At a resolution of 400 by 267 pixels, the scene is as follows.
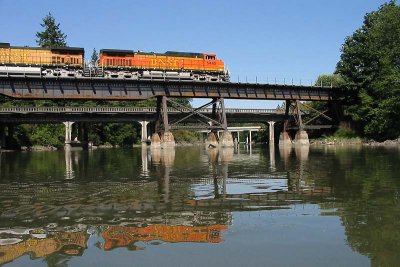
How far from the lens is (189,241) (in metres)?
6.21

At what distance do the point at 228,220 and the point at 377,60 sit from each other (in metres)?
66.6

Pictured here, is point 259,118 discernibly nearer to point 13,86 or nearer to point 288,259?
point 13,86

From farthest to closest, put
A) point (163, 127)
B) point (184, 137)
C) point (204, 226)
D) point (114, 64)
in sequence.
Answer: point (184, 137)
point (163, 127)
point (114, 64)
point (204, 226)

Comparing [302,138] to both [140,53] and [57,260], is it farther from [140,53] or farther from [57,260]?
[57,260]

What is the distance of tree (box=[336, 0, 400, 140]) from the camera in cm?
6110

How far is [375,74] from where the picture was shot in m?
65.8

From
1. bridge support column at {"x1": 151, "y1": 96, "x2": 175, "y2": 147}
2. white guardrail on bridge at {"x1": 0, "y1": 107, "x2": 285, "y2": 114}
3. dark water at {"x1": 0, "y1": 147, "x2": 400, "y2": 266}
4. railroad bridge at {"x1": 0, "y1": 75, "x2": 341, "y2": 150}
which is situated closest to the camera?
dark water at {"x1": 0, "y1": 147, "x2": 400, "y2": 266}

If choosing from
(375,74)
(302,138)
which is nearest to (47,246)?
(302,138)

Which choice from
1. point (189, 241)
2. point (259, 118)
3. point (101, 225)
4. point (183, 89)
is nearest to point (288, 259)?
point (189, 241)

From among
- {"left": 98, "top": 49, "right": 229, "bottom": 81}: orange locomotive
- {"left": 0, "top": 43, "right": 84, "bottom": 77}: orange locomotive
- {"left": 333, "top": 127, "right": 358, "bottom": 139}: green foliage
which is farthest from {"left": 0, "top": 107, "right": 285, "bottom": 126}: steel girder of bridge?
{"left": 0, "top": 43, "right": 84, "bottom": 77}: orange locomotive

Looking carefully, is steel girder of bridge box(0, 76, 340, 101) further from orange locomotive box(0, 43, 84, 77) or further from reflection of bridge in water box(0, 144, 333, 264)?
reflection of bridge in water box(0, 144, 333, 264)

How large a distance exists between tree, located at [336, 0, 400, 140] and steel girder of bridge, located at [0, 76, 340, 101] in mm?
10461

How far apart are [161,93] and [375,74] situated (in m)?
36.4

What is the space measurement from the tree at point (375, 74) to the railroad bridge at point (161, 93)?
412cm
